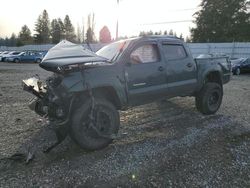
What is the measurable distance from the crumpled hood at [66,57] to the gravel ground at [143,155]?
152cm

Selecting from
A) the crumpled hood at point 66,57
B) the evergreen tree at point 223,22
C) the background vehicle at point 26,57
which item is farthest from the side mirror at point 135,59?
the evergreen tree at point 223,22

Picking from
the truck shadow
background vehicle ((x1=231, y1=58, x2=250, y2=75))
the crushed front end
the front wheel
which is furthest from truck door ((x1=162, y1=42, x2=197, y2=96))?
background vehicle ((x1=231, y1=58, x2=250, y2=75))

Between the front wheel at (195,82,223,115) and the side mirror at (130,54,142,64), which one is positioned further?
the front wheel at (195,82,223,115)

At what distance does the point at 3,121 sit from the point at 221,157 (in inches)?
197

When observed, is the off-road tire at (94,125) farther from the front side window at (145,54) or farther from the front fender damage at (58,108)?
the front side window at (145,54)

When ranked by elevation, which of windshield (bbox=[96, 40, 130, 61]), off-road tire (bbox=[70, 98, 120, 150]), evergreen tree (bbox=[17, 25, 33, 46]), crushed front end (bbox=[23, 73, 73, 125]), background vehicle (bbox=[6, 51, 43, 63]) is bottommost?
background vehicle (bbox=[6, 51, 43, 63])

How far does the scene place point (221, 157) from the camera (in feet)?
18.6

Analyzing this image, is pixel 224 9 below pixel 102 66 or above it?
above

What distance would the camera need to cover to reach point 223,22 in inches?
2185

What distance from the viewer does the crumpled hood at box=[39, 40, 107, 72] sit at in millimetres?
5551

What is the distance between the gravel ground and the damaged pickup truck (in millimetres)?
521

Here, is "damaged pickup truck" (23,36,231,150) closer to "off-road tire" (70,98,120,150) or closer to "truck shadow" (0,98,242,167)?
"off-road tire" (70,98,120,150)

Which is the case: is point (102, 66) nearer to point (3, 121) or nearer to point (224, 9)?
point (3, 121)

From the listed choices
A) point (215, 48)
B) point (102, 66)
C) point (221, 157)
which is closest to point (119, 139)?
point (102, 66)
